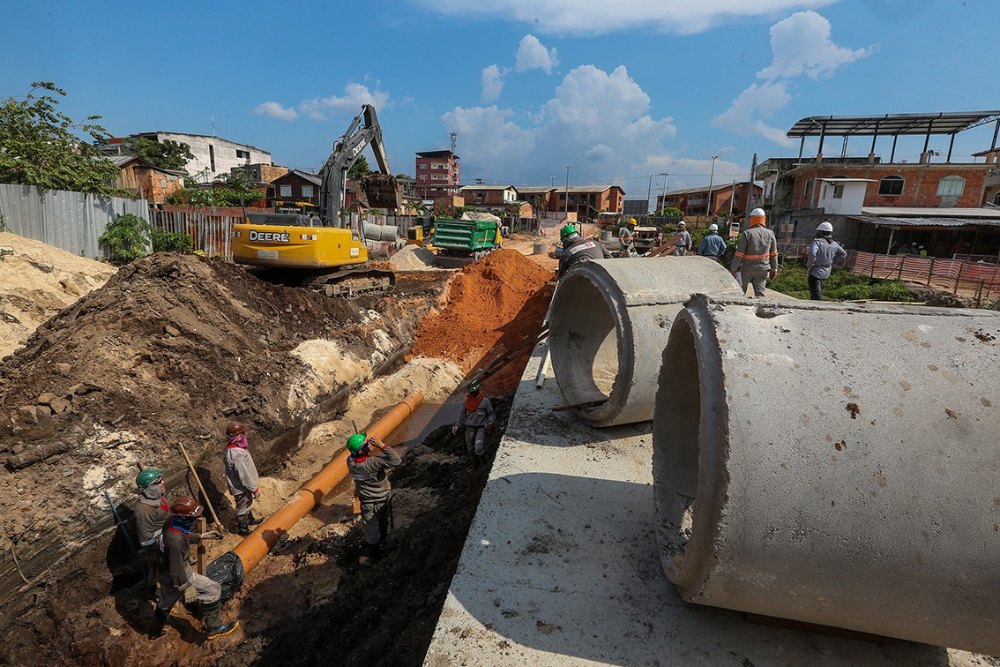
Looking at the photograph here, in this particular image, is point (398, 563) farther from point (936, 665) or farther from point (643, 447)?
point (936, 665)

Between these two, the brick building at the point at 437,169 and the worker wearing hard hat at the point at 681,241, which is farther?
the brick building at the point at 437,169

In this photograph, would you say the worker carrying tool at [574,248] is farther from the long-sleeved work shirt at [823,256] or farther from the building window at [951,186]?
the building window at [951,186]

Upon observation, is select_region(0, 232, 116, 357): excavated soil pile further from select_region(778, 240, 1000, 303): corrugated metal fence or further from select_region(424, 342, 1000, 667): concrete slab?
select_region(778, 240, 1000, 303): corrugated metal fence

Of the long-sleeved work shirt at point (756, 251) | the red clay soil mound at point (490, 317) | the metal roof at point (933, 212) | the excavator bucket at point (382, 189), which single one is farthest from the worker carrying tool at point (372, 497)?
the metal roof at point (933, 212)

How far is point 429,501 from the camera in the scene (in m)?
5.68

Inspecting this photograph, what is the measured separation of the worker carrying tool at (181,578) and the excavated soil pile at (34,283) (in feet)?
21.1

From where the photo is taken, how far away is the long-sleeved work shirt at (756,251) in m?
6.83

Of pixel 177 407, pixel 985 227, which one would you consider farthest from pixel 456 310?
pixel 985 227

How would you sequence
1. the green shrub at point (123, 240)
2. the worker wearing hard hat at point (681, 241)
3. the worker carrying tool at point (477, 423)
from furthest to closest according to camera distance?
the green shrub at point (123, 240) → the worker wearing hard hat at point (681, 241) → the worker carrying tool at point (477, 423)

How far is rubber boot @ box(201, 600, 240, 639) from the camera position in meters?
4.67

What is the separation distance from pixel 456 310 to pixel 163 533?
9658 mm

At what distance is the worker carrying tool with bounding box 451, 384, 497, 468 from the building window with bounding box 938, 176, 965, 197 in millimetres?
→ 34457

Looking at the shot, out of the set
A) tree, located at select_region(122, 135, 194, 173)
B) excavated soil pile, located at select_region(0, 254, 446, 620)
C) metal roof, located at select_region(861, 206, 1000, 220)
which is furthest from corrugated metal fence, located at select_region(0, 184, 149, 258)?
tree, located at select_region(122, 135, 194, 173)

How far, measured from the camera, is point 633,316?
15.0 ft
